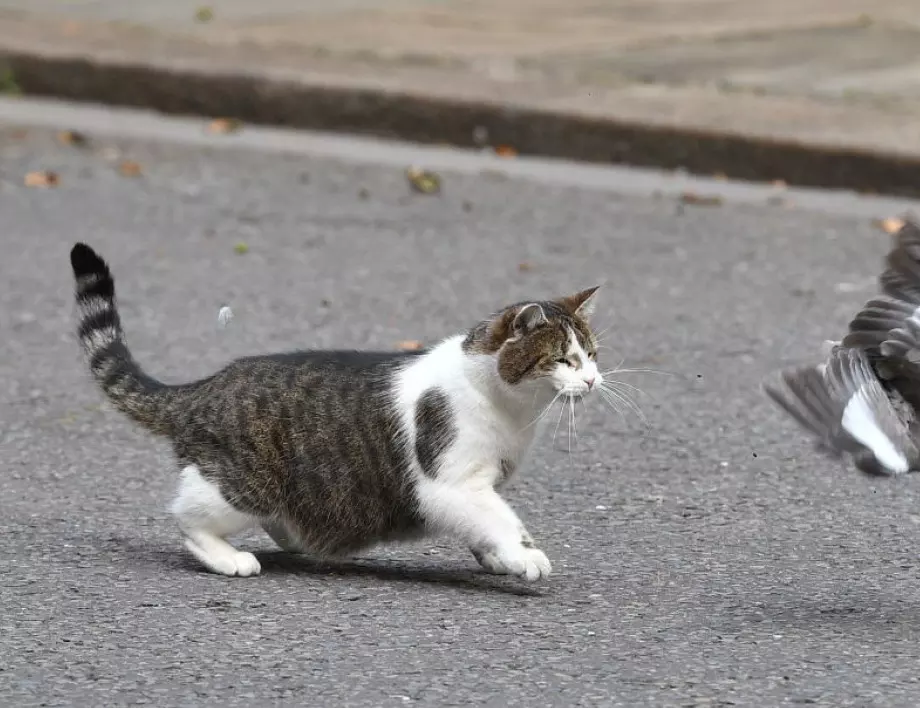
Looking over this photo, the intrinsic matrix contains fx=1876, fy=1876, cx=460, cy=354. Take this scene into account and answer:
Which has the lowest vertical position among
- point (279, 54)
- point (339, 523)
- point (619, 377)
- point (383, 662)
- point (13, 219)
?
point (383, 662)

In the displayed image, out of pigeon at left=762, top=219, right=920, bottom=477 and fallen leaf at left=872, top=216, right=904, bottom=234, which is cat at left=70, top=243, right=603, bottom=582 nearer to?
pigeon at left=762, top=219, right=920, bottom=477

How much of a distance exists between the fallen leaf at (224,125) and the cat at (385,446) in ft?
18.7

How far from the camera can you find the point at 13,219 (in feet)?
28.3

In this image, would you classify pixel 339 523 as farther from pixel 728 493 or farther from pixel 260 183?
pixel 260 183

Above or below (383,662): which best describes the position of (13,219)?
above

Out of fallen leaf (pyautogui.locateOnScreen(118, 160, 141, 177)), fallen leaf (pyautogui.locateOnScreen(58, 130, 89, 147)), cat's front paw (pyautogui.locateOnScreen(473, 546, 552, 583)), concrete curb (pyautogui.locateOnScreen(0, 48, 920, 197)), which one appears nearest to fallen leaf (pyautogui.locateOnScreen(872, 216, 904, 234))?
concrete curb (pyautogui.locateOnScreen(0, 48, 920, 197))

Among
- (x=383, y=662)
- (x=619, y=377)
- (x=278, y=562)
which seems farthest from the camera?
(x=619, y=377)

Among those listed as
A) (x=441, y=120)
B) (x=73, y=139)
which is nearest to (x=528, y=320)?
(x=441, y=120)

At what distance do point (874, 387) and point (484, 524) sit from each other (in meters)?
0.97

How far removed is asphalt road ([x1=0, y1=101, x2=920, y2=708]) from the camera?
3.97 meters

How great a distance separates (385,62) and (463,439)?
6.58 metres

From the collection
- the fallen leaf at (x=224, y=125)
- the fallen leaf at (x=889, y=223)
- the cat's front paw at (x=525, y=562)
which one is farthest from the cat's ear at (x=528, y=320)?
the fallen leaf at (x=224, y=125)

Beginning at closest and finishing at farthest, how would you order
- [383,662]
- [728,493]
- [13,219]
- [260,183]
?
[383,662] → [728,493] → [13,219] → [260,183]

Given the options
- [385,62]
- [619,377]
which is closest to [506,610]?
[619,377]
